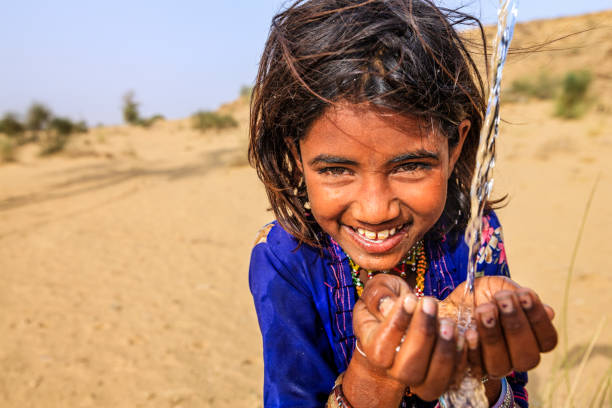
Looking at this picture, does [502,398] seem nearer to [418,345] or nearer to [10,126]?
[418,345]

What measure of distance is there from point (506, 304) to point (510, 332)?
6 cm

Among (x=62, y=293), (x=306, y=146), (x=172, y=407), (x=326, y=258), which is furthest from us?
(x=62, y=293)

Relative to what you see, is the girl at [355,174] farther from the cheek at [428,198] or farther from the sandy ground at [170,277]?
the sandy ground at [170,277]

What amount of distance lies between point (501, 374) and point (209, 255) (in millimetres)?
4155

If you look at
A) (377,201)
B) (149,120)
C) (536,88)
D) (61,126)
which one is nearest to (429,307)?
(377,201)

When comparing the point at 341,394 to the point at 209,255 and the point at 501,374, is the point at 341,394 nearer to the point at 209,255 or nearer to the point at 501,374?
the point at 501,374

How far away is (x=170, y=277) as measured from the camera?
4164mm

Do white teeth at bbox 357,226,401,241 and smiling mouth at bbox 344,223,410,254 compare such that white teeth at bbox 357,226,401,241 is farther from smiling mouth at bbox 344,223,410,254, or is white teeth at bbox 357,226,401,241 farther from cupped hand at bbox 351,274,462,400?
cupped hand at bbox 351,274,462,400

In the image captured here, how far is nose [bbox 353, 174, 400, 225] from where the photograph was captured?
1110 millimetres

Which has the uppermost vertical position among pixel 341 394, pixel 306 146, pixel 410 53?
pixel 410 53

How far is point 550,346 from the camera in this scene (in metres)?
0.82

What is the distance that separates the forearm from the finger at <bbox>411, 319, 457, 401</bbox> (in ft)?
0.87

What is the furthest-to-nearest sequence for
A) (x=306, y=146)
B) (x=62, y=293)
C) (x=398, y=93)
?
(x=62, y=293) → (x=306, y=146) → (x=398, y=93)

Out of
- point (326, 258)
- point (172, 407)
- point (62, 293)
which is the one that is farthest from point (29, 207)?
point (326, 258)
